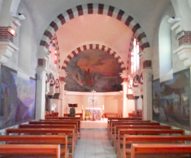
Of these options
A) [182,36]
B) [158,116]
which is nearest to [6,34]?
[182,36]

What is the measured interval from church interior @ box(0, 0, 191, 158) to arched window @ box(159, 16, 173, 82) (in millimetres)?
39

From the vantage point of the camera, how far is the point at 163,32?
8008 millimetres

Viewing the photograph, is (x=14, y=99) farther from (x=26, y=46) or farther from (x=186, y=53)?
(x=186, y=53)

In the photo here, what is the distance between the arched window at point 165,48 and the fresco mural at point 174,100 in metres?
0.63

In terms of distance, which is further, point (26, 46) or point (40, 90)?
point (40, 90)

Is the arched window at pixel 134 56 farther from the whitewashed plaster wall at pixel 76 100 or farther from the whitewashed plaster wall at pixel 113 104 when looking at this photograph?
the whitewashed plaster wall at pixel 76 100

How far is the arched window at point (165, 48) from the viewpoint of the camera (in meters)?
7.79

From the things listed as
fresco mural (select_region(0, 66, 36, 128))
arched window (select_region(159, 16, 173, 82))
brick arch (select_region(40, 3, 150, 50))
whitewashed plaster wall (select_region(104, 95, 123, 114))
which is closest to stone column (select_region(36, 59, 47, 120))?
fresco mural (select_region(0, 66, 36, 128))

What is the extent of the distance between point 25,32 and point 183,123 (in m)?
6.71

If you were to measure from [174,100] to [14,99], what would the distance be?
5216 millimetres

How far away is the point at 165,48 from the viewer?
7922 millimetres

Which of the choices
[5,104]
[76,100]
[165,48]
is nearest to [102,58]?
[76,100]

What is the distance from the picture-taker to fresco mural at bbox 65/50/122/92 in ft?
57.2

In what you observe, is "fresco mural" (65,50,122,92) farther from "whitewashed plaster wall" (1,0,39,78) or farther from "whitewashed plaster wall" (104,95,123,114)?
"whitewashed plaster wall" (1,0,39,78)
